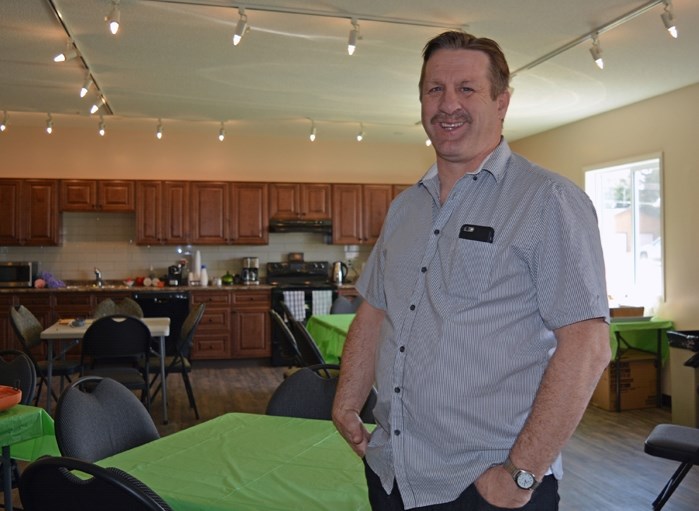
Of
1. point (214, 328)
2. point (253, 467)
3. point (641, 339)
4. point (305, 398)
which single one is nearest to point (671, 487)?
point (305, 398)

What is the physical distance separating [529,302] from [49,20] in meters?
4.19

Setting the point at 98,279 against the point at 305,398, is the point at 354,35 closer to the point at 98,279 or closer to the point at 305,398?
the point at 305,398

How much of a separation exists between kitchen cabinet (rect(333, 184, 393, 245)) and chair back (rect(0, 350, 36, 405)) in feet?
19.1

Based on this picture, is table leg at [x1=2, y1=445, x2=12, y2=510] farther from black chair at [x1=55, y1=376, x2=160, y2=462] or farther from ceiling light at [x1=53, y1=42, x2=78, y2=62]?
ceiling light at [x1=53, y1=42, x2=78, y2=62]

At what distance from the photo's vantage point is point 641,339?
6.52 m

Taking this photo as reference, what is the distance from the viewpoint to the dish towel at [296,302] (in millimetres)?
8477

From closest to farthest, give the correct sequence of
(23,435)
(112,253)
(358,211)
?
(23,435) < (112,253) < (358,211)

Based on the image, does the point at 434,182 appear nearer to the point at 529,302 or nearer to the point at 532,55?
the point at 529,302

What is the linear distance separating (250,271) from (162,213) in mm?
1287

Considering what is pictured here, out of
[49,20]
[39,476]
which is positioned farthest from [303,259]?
[39,476]

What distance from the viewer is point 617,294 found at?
7191mm

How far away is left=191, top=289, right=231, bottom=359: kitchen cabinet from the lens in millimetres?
8359

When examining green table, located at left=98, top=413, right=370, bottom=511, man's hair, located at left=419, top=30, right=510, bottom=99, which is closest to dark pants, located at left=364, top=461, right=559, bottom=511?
green table, located at left=98, top=413, right=370, bottom=511

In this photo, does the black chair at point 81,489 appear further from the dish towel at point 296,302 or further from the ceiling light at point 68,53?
the dish towel at point 296,302
